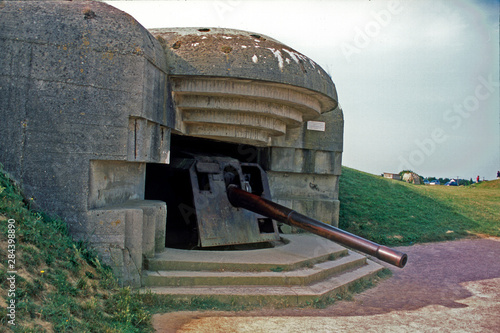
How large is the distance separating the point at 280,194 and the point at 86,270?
182 inches

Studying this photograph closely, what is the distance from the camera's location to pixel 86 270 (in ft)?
11.8

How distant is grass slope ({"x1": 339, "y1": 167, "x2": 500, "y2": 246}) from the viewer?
352 inches

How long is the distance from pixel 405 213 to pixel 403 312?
20.2 feet

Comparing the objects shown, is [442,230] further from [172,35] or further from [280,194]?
[172,35]

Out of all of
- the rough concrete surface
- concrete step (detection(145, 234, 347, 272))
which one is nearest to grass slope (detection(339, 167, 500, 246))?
the rough concrete surface

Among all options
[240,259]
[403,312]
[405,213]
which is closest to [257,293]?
[240,259]

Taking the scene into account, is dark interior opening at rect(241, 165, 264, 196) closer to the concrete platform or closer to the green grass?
the concrete platform

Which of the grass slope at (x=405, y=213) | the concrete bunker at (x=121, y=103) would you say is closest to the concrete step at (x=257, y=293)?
the concrete bunker at (x=121, y=103)

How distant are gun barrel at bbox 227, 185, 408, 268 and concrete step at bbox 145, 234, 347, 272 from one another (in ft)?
1.57

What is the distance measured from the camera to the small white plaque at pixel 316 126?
7734 millimetres

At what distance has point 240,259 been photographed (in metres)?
4.76

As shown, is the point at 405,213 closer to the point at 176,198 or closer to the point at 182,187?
the point at 176,198

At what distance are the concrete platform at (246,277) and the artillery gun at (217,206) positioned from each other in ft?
1.46

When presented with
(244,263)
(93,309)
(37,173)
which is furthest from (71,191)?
(244,263)
